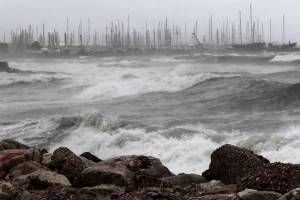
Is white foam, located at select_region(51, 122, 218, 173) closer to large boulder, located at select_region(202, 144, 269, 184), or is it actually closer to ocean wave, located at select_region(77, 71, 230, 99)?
large boulder, located at select_region(202, 144, 269, 184)

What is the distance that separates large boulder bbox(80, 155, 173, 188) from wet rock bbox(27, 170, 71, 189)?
27cm

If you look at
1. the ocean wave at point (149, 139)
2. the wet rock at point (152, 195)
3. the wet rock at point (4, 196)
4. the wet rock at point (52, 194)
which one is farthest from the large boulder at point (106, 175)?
the ocean wave at point (149, 139)

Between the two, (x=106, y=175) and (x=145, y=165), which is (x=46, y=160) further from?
(x=106, y=175)

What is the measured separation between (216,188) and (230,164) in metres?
0.91

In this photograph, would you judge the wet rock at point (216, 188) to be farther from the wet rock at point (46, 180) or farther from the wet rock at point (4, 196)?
the wet rock at point (4, 196)

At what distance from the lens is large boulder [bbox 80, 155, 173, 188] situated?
7.74 meters

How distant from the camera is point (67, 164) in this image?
877 cm

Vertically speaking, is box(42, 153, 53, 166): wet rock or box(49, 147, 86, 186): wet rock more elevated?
box(49, 147, 86, 186): wet rock

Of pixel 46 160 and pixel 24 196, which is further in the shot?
pixel 46 160

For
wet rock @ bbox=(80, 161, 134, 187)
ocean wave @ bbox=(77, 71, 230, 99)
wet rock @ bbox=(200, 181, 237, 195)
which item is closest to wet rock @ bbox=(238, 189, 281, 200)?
wet rock @ bbox=(200, 181, 237, 195)

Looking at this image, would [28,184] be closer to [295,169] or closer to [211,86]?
[295,169]

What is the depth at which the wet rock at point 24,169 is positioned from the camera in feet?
28.8

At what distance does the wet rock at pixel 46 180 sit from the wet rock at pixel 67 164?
0.27 metres

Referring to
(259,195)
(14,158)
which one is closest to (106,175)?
(14,158)
